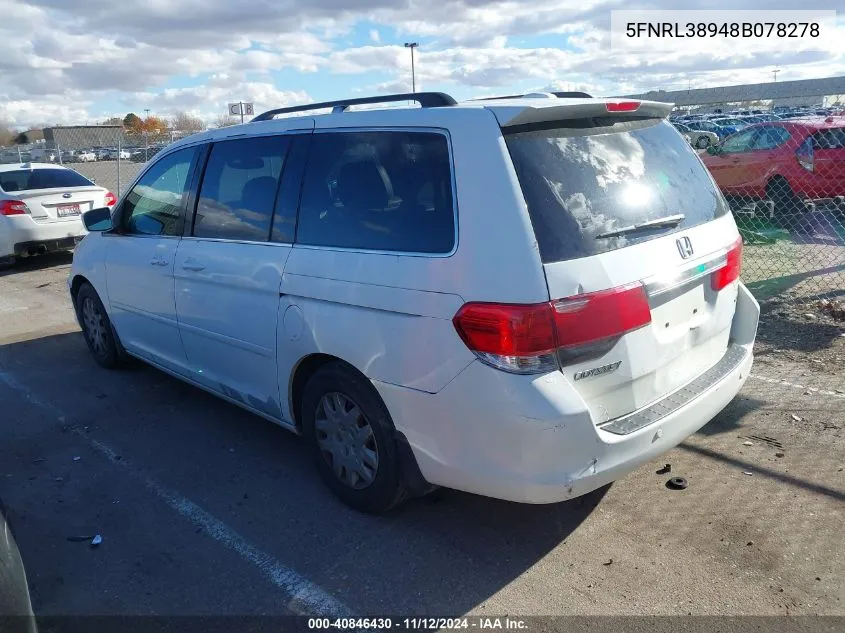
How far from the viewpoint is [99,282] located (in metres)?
5.54

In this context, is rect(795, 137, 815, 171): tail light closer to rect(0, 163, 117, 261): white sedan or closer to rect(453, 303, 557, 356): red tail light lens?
rect(453, 303, 557, 356): red tail light lens

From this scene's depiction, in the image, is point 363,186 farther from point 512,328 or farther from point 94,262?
point 94,262

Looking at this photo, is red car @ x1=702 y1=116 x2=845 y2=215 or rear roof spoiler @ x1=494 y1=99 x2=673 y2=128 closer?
rear roof spoiler @ x1=494 y1=99 x2=673 y2=128

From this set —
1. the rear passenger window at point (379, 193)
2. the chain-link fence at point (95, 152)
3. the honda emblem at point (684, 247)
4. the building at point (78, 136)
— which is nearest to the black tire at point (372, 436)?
the rear passenger window at point (379, 193)

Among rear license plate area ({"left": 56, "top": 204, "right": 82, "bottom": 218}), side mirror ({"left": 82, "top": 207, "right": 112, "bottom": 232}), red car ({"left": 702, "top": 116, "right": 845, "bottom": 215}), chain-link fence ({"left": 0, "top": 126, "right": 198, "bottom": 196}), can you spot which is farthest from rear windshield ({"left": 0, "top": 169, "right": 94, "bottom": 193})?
red car ({"left": 702, "top": 116, "right": 845, "bottom": 215})

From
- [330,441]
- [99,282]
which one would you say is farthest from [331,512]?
[99,282]

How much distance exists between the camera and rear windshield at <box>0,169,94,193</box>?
1092cm

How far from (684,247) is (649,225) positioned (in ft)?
0.73

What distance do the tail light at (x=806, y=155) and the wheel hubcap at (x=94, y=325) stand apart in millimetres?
10873

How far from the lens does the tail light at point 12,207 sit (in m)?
10.4

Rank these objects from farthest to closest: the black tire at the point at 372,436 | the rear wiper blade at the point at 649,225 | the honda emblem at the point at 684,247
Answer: the black tire at the point at 372,436 < the honda emblem at the point at 684,247 < the rear wiper blade at the point at 649,225

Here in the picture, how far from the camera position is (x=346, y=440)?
3461mm

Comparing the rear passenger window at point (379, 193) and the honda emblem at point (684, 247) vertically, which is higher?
the rear passenger window at point (379, 193)

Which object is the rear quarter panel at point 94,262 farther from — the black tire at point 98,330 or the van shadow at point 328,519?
the van shadow at point 328,519
